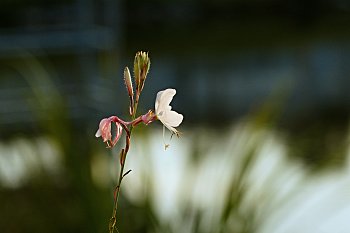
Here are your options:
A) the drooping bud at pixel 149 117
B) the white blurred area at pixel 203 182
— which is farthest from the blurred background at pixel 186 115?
the drooping bud at pixel 149 117

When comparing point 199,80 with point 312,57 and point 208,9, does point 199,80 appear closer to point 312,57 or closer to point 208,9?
point 312,57

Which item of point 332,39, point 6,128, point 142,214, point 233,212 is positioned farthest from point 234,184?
point 332,39

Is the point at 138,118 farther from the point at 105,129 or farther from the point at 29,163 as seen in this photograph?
the point at 29,163

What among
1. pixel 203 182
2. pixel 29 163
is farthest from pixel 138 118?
pixel 203 182

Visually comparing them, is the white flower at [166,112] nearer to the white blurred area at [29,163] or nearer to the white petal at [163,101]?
the white petal at [163,101]

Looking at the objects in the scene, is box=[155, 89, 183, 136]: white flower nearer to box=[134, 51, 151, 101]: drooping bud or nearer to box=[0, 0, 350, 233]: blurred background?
box=[134, 51, 151, 101]: drooping bud

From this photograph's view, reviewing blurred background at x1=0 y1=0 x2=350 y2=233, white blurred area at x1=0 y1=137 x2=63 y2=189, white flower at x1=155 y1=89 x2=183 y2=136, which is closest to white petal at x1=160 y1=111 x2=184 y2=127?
white flower at x1=155 y1=89 x2=183 y2=136
